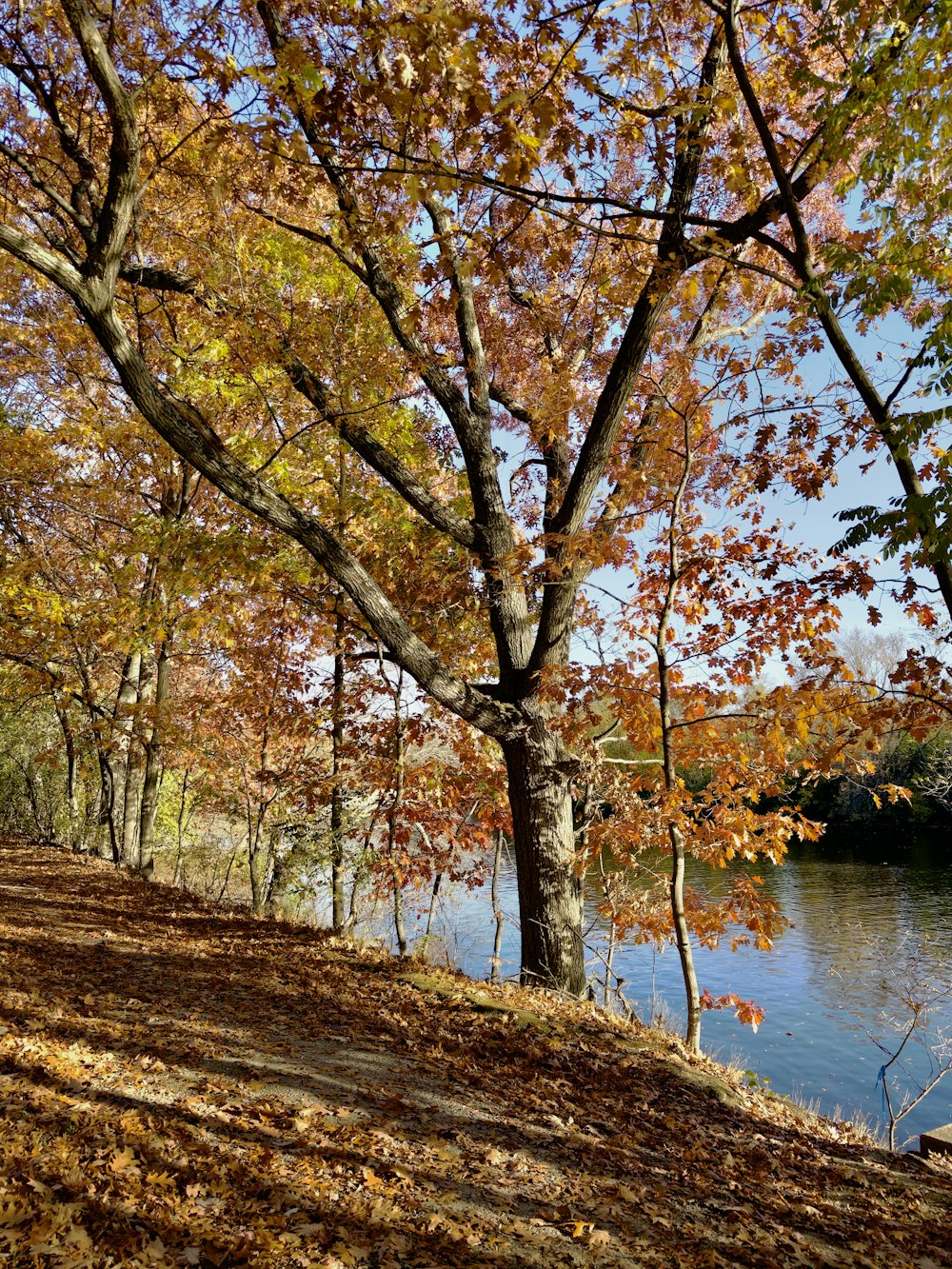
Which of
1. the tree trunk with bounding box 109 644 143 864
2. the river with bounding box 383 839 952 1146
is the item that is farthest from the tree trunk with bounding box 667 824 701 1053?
the tree trunk with bounding box 109 644 143 864

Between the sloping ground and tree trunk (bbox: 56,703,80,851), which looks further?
tree trunk (bbox: 56,703,80,851)

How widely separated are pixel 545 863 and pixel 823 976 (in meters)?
10.0

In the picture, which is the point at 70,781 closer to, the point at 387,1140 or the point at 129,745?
the point at 129,745

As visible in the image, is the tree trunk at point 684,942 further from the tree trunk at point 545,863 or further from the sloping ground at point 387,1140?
the tree trunk at point 545,863

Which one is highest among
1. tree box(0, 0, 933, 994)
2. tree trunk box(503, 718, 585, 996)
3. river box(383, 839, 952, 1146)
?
tree box(0, 0, 933, 994)

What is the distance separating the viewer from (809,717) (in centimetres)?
606

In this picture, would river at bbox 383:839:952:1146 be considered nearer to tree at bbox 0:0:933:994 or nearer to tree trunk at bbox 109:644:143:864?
tree at bbox 0:0:933:994

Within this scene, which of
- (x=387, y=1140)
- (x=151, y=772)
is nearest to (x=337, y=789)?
(x=151, y=772)

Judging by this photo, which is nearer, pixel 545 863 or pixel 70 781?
pixel 545 863

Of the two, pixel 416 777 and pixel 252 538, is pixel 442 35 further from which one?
pixel 416 777

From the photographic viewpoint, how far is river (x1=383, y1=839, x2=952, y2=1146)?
404 inches

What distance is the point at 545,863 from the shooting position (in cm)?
685

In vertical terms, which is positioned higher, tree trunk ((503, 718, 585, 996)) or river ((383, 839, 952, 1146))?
tree trunk ((503, 718, 585, 996))

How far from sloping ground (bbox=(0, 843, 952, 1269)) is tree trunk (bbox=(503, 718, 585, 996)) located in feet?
2.01
